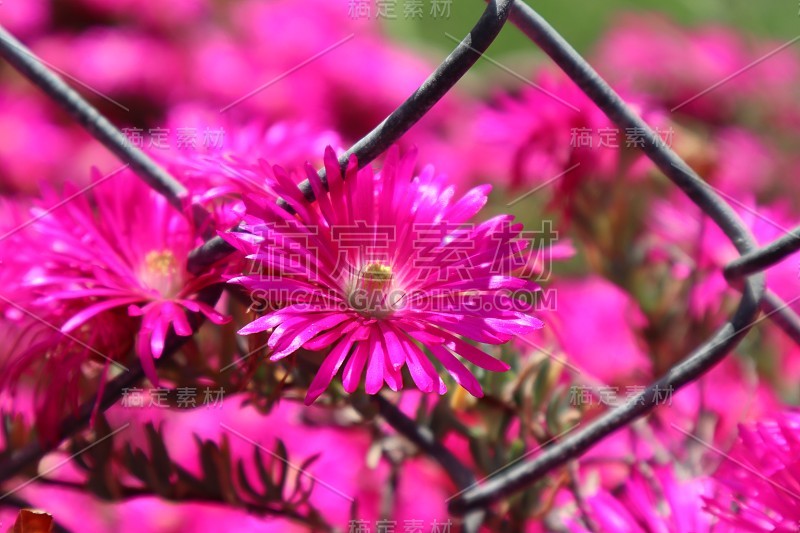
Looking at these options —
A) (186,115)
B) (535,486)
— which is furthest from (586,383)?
(186,115)

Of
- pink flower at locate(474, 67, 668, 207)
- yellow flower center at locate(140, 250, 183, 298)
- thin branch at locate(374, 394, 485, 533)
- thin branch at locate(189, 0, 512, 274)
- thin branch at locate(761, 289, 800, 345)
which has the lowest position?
thin branch at locate(374, 394, 485, 533)

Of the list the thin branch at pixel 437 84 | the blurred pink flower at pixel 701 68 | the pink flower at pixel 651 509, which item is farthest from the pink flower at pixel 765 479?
the blurred pink flower at pixel 701 68

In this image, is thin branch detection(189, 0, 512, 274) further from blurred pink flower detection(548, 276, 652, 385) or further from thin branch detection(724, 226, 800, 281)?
blurred pink flower detection(548, 276, 652, 385)

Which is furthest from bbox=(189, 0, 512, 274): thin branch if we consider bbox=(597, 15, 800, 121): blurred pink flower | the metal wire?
bbox=(597, 15, 800, 121): blurred pink flower

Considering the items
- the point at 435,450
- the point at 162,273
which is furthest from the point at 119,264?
the point at 435,450

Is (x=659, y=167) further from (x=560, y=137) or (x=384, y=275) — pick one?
(x=560, y=137)
